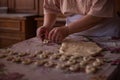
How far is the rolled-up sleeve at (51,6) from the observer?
114 centimetres

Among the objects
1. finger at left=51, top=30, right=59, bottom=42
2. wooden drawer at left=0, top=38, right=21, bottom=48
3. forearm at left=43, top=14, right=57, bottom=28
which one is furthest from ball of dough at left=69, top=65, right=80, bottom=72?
wooden drawer at left=0, top=38, right=21, bottom=48

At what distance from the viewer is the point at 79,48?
867mm

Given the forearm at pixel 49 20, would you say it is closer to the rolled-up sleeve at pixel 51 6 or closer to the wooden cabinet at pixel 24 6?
the rolled-up sleeve at pixel 51 6

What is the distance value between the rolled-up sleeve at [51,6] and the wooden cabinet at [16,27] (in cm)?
62

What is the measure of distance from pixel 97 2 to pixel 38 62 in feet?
1.39

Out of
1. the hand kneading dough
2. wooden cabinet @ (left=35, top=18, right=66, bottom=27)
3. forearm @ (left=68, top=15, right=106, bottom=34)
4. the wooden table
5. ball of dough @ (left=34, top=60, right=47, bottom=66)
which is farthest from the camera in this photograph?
wooden cabinet @ (left=35, top=18, right=66, bottom=27)

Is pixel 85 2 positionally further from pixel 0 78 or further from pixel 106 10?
pixel 0 78

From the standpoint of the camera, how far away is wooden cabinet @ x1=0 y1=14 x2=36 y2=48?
1.78 metres

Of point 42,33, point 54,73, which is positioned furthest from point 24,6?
point 54,73

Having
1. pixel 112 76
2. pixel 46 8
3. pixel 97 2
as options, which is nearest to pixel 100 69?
pixel 112 76

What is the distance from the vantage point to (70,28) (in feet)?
3.08

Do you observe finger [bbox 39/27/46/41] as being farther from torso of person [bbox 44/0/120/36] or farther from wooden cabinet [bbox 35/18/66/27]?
wooden cabinet [bbox 35/18/66/27]

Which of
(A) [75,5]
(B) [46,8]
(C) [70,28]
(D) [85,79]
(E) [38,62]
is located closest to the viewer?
(D) [85,79]

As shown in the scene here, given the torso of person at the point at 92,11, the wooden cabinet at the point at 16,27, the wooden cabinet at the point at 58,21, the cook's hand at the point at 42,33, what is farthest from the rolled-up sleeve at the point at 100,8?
the wooden cabinet at the point at 16,27
